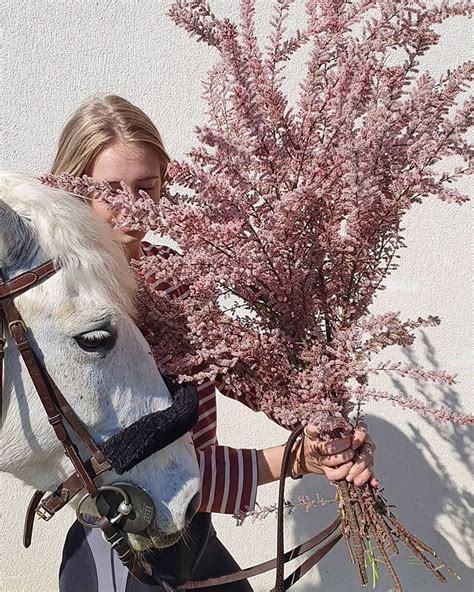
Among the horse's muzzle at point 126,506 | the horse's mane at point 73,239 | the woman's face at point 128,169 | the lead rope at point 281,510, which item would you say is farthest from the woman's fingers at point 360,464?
the woman's face at point 128,169

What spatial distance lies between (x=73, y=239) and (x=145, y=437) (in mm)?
318

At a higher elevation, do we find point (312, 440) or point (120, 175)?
point (120, 175)

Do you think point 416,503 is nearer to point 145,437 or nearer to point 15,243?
point 145,437

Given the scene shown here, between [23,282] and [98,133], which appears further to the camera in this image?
[98,133]

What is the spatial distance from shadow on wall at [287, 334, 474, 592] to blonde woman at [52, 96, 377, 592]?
3.44 feet

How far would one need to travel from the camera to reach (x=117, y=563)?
1.09 m

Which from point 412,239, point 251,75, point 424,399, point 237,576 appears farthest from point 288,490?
point 251,75

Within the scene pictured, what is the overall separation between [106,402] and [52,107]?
61.0 inches

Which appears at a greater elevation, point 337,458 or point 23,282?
point 23,282

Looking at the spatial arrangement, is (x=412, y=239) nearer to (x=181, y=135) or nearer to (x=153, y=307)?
(x=181, y=135)

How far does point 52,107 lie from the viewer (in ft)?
7.06

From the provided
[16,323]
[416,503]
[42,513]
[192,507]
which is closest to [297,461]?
[192,507]

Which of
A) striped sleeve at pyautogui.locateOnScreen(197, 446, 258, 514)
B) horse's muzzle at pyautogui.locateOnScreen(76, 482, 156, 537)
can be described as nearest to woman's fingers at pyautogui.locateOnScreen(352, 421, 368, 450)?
striped sleeve at pyautogui.locateOnScreen(197, 446, 258, 514)

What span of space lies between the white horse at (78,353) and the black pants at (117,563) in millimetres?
146
